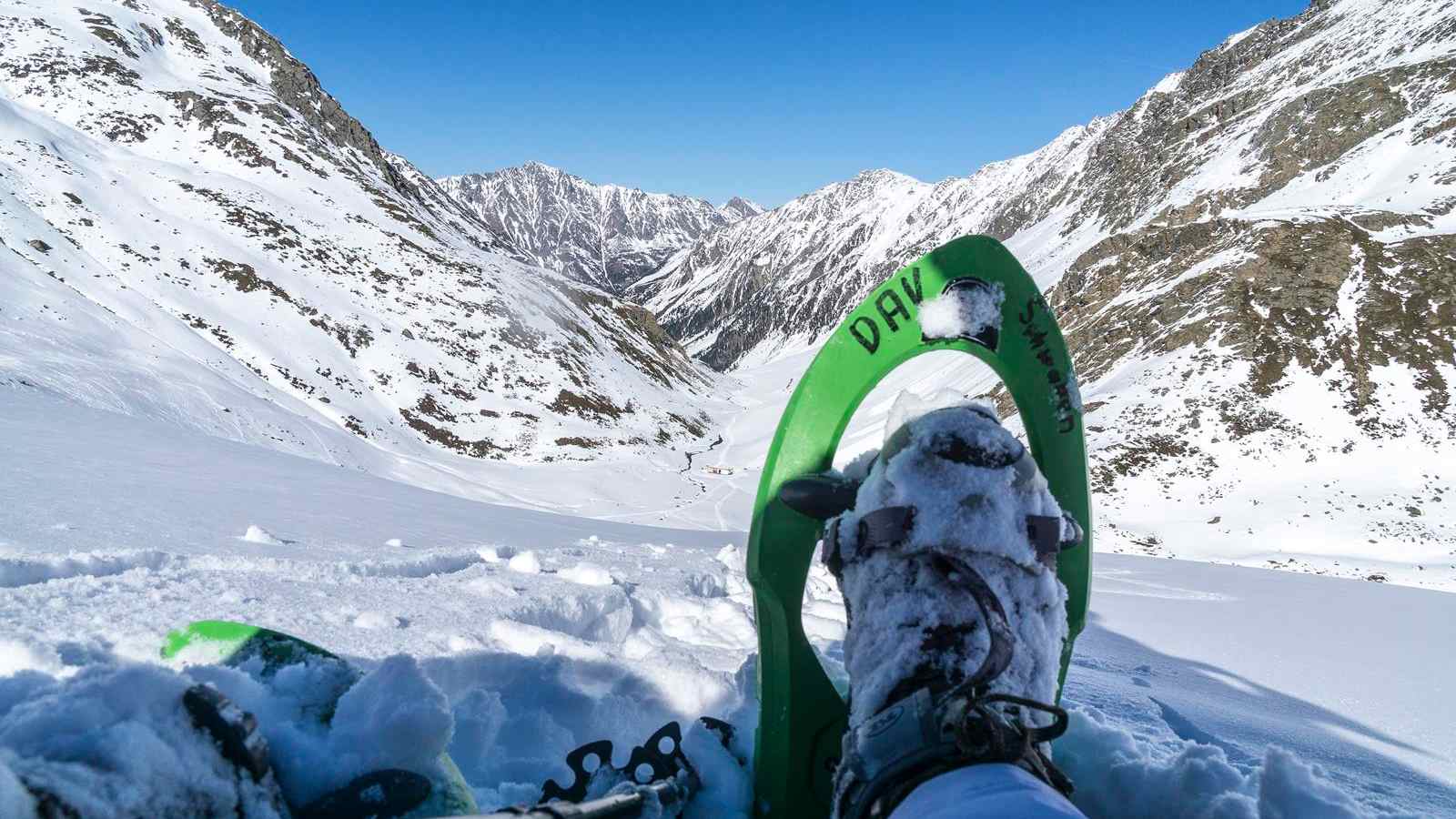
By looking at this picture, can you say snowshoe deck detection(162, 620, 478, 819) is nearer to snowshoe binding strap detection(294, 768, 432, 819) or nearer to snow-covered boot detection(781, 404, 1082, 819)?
snowshoe binding strap detection(294, 768, 432, 819)

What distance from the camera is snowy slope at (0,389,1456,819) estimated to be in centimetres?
145

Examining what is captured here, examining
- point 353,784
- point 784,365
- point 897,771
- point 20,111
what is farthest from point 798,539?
point 784,365

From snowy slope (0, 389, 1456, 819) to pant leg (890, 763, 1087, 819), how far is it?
0.56 meters

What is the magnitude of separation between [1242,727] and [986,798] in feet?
6.10

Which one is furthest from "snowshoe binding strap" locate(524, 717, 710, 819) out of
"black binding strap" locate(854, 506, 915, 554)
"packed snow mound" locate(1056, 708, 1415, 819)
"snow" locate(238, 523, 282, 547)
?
"snow" locate(238, 523, 282, 547)

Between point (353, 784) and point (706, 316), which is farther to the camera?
point (706, 316)

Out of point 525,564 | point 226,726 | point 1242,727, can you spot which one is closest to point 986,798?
point 226,726

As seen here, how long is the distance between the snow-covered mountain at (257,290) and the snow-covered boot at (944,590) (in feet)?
33.3

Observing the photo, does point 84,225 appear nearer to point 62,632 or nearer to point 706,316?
point 62,632

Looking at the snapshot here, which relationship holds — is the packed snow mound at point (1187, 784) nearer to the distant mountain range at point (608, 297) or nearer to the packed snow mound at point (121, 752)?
the packed snow mound at point (121, 752)

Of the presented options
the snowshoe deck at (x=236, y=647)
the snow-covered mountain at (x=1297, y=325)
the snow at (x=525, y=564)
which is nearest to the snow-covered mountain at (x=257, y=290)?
the snow at (x=525, y=564)

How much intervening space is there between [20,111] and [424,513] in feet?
170

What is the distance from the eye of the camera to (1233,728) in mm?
2398

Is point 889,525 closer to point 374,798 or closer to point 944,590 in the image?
point 944,590
